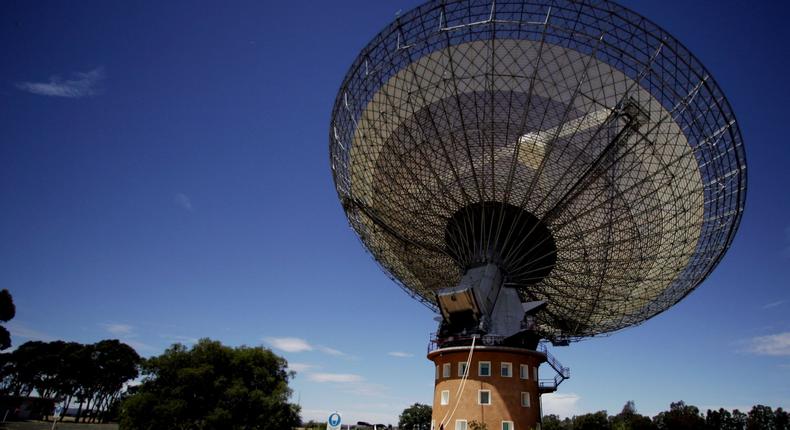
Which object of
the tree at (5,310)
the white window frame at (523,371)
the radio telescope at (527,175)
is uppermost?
the radio telescope at (527,175)

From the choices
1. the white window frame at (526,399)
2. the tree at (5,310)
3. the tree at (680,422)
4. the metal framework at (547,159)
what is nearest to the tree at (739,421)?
the tree at (680,422)

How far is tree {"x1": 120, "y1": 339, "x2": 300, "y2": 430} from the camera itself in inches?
1339

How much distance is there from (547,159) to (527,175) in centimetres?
238

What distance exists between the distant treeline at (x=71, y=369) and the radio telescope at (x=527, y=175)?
6149 cm

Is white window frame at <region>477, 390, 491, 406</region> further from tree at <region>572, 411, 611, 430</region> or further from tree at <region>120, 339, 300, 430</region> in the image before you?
tree at <region>572, 411, 611, 430</region>

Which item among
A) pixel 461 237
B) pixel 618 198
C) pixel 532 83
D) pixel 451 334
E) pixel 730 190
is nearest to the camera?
pixel 532 83

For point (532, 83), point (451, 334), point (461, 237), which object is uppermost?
point (532, 83)

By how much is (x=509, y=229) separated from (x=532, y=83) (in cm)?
1126

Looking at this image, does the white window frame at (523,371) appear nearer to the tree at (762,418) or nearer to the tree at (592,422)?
the tree at (592,422)

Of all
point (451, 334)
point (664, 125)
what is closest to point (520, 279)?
point (451, 334)

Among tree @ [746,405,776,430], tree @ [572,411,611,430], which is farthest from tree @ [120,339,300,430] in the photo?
tree @ [746,405,776,430]

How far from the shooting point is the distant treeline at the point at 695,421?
7769cm

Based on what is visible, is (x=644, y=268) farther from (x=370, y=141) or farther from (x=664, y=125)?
(x=370, y=141)

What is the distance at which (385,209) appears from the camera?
35125mm
